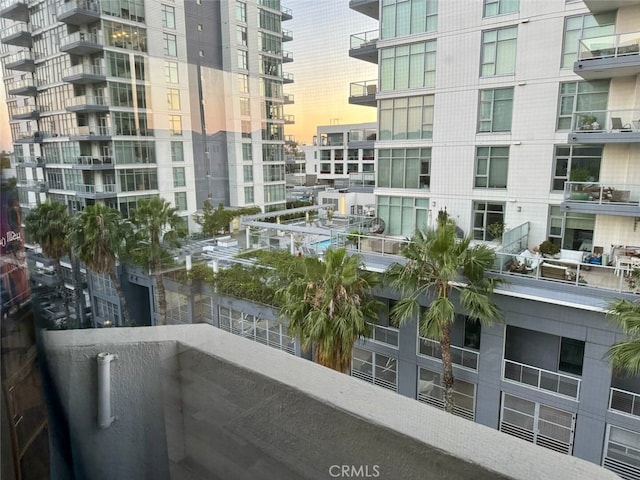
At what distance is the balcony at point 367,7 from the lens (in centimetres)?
196

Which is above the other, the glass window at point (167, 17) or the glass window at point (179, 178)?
the glass window at point (167, 17)

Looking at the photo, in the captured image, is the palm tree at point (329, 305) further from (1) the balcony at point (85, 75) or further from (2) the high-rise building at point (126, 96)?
(1) the balcony at point (85, 75)

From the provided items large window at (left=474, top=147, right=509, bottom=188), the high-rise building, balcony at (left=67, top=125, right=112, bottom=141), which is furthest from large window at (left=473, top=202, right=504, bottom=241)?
balcony at (left=67, top=125, right=112, bottom=141)

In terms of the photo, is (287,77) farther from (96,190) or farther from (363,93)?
(96,190)

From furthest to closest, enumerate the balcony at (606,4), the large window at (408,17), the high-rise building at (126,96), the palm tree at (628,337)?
the large window at (408,17) < the balcony at (606,4) < the palm tree at (628,337) < the high-rise building at (126,96)

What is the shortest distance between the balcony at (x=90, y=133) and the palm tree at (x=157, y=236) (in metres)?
0.22

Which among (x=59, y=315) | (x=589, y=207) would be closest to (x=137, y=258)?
(x=59, y=315)

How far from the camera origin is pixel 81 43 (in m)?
1.11

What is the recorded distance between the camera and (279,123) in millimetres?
1698

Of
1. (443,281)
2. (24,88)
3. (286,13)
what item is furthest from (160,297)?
(443,281)

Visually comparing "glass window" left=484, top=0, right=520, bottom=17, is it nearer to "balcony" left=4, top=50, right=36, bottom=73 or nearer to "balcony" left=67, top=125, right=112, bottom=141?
"balcony" left=67, top=125, right=112, bottom=141

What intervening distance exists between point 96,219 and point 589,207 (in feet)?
8.96

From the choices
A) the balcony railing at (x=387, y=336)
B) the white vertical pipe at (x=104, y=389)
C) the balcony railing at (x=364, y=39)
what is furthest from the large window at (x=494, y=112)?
the white vertical pipe at (x=104, y=389)

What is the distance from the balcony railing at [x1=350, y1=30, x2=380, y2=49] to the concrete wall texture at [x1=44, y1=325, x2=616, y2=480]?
160 cm
